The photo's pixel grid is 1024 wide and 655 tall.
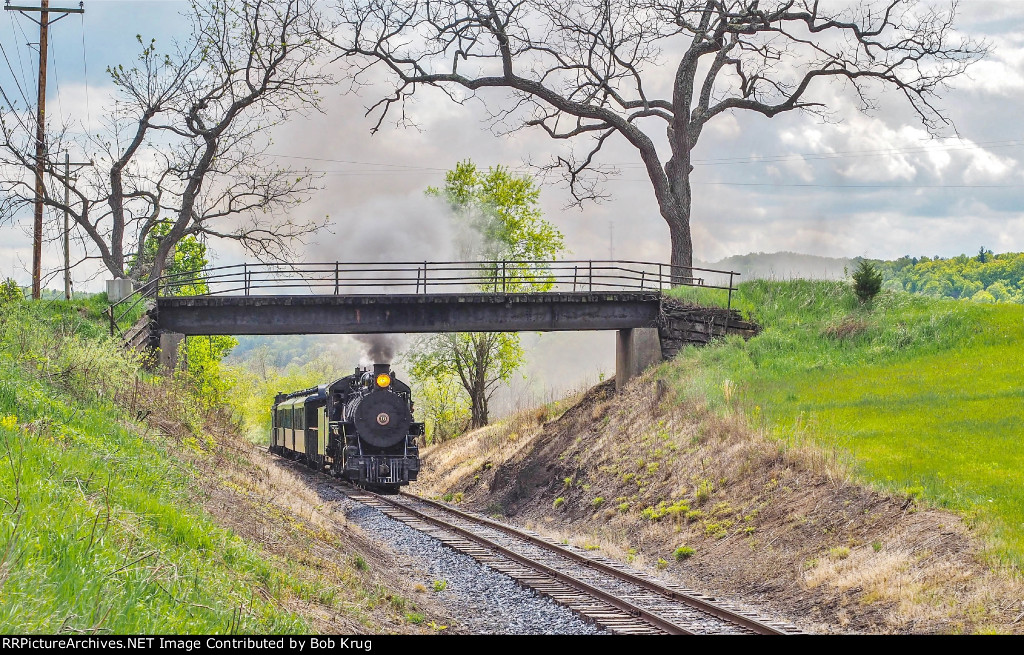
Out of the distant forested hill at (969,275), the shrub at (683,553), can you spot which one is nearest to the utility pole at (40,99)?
the shrub at (683,553)

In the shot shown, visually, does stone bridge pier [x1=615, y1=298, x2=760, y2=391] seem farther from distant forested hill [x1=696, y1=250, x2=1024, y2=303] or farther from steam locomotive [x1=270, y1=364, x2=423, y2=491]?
distant forested hill [x1=696, y1=250, x2=1024, y2=303]

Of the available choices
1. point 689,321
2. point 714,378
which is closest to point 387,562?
point 714,378

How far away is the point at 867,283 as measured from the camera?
33.3 metres

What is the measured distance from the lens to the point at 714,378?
89.8 ft

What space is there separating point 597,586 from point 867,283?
21.5m

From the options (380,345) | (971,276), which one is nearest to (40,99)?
(380,345)

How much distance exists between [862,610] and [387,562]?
7.62 m

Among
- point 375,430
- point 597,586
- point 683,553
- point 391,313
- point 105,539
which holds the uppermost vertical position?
point 391,313

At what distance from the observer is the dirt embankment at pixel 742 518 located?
12.8 meters

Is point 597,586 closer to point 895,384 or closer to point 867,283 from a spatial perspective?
point 895,384

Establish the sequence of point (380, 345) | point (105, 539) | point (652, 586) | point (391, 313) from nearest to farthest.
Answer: point (105, 539), point (652, 586), point (391, 313), point (380, 345)

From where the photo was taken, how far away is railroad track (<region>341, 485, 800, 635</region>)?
496 inches

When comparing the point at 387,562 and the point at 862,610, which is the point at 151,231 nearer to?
the point at 387,562

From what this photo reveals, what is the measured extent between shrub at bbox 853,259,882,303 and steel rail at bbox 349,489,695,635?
17.4 m
